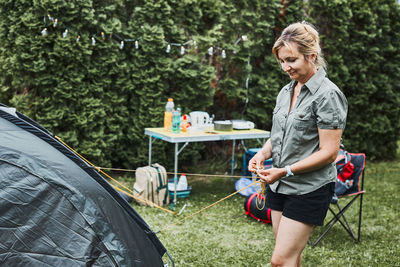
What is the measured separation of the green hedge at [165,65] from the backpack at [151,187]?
0.95 m

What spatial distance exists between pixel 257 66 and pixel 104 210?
445 centimetres

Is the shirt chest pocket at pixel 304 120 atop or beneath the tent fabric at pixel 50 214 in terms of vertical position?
atop

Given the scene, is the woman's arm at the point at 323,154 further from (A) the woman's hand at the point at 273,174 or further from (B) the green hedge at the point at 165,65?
(B) the green hedge at the point at 165,65

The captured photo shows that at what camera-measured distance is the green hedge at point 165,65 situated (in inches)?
181

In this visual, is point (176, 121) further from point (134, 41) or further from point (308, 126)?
point (308, 126)

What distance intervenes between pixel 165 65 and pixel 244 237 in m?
2.56

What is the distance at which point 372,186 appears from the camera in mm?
5395

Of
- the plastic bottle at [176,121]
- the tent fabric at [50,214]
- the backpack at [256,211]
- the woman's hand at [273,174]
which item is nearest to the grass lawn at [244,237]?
the backpack at [256,211]

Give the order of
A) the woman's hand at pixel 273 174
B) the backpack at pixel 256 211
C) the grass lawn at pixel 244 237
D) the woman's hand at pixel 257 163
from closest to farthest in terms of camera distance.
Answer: the woman's hand at pixel 273 174, the woman's hand at pixel 257 163, the grass lawn at pixel 244 237, the backpack at pixel 256 211

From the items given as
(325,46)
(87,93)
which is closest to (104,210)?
(87,93)

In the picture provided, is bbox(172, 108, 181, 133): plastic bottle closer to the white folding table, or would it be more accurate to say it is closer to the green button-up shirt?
the white folding table

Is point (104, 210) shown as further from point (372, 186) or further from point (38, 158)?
point (372, 186)

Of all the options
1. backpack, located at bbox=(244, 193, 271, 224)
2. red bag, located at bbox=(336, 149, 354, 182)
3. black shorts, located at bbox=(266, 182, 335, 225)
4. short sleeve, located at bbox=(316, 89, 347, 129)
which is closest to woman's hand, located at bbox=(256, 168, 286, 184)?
black shorts, located at bbox=(266, 182, 335, 225)

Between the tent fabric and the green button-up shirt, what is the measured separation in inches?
35.9
